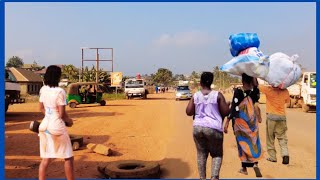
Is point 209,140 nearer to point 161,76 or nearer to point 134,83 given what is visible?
point 134,83

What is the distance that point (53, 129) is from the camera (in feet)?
16.4

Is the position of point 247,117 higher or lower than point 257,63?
lower

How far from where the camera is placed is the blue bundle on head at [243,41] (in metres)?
5.11

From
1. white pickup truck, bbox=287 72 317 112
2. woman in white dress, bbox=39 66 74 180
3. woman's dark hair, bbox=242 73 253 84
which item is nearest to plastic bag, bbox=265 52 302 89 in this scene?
woman's dark hair, bbox=242 73 253 84

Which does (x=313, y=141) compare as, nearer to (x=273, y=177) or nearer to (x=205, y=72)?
(x=273, y=177)

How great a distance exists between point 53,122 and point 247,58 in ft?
8.93

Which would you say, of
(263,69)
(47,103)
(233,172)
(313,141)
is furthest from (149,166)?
(313,141)

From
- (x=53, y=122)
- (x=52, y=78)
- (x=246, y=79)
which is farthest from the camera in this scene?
(x=246, y=79)

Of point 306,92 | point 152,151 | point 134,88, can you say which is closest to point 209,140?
point 152,151

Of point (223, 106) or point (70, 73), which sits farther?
point (70, 73)

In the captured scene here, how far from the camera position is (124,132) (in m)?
12.8

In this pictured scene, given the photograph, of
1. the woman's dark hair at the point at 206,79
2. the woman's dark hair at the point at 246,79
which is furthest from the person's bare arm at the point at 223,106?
the woman's dark hair at the point at 246,79

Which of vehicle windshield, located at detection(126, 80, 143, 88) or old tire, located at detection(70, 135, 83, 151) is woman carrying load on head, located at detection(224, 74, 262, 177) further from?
vehicle windshield, located at detection(126, 80, 143, 88)

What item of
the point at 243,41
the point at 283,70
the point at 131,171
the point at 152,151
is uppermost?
the point at 243,41
